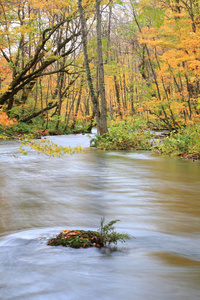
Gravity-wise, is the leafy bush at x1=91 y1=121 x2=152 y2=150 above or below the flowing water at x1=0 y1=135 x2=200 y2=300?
above

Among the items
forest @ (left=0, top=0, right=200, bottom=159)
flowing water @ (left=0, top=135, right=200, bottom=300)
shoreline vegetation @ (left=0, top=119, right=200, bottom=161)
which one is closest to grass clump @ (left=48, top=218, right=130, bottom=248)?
flowing water @ (left=0, top=135, right=200, bottom=300)

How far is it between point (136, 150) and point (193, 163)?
497cm

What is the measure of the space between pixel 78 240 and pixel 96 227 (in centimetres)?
78

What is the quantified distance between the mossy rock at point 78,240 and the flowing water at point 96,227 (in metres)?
0.10

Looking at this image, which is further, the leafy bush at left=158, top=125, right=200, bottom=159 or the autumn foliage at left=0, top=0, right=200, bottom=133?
the autumn foliage at left=0, top=0, right=200, bottom=133

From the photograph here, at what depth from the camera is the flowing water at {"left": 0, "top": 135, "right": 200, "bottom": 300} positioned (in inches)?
97.2

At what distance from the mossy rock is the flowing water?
99 mm

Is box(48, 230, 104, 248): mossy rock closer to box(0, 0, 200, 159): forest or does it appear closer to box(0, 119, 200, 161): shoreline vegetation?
box(0, 0, 200, 159): forest

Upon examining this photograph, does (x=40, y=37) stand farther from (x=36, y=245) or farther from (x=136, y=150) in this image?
(x=36, y=245)

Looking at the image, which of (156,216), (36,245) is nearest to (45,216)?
(36,245)

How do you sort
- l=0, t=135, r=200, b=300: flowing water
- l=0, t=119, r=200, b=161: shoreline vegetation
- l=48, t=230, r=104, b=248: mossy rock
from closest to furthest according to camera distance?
l=0, t=135, r=200, b=300: flowing water
l=48, t=230, r=104, b=248: mossy rock
l=0, t=119, r=200, b=161: shoreline vegetation

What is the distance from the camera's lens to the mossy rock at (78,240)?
3.31 meters

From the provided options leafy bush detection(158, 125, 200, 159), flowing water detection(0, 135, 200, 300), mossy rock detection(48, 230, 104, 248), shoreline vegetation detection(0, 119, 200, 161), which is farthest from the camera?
shoreline vegetation detection(0, 119, 200, 161)

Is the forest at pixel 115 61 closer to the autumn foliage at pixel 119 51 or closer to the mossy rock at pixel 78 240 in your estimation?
the autumn foliage at pixel 119 51
